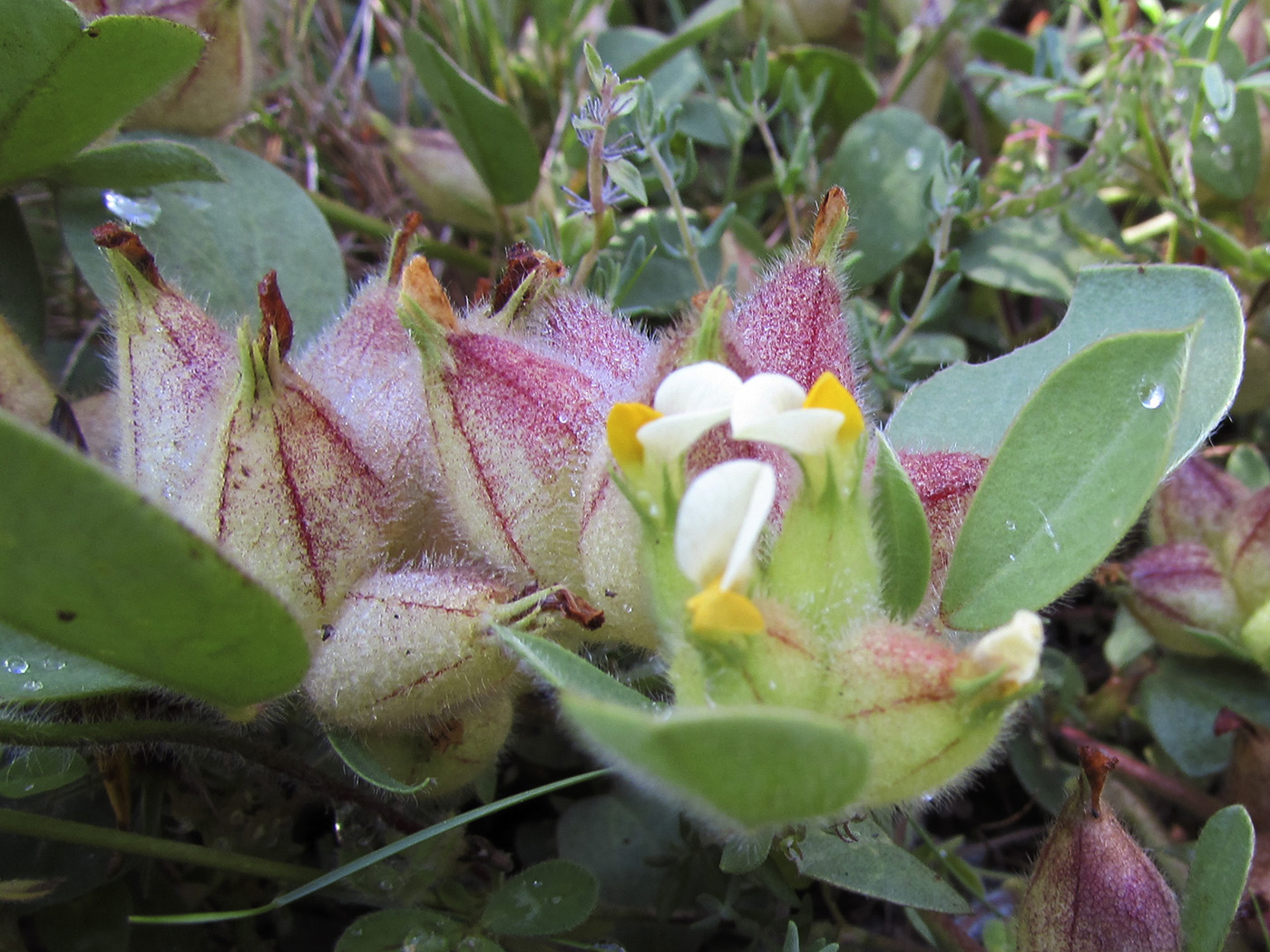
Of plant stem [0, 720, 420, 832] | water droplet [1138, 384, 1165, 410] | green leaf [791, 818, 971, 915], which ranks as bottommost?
plant stem [0, 720, 420, 832]

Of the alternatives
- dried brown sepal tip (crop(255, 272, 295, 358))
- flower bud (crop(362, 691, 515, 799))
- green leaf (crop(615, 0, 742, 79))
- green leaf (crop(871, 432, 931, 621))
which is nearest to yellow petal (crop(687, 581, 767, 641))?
green leaf (crop(871, 432, 931, 621))

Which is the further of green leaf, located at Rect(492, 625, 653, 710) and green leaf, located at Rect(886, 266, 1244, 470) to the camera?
green leaf, located at Rect(886, 266, 1244, 470)

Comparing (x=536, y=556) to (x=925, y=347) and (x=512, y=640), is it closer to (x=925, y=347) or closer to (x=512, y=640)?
(x=512, y=640)

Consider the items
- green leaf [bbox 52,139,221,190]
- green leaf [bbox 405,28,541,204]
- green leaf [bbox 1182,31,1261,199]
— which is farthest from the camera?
green leaf [bbox 1182,31,1261,199]

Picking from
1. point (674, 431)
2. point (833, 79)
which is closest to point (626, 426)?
point (674, 431)

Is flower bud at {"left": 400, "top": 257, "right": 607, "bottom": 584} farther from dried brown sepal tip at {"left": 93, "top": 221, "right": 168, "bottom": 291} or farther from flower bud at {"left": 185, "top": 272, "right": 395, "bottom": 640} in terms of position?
dried brown sepal tip at {"left": 93, "top": 221, "right": 168, "bottom": 291}

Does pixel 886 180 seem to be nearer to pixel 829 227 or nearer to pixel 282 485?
pixel 829 227

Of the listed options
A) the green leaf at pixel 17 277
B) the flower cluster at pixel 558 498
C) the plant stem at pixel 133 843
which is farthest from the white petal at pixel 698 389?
the green leaf at pixel 17 277

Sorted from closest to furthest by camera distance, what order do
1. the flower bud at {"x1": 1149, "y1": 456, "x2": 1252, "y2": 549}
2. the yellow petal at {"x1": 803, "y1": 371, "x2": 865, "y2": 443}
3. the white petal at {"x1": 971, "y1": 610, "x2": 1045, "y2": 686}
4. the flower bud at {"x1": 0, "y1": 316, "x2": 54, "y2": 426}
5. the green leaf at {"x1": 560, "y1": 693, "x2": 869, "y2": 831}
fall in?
the green leaf at {"x1": 560, "y1": 693, "x2": 869, "y2": 831}
the white petal at {"x1": 971, "y1": 610, "x2": 1045, "y2": 686}
the yellow petal at {"x1": 803, "y1": 371, "x2": 865, "y2": 443}
the flower bud at {"x1": 0, "y1": 316, "x2": 54, "y2": 426}
the flower bud at {"x1": 1149, "y1": 456, "x2": 1252, "y2": 549}

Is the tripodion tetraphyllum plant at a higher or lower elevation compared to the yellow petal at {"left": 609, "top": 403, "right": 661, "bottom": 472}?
lower
